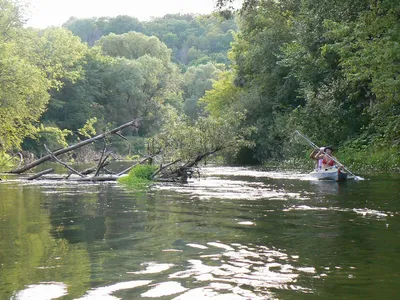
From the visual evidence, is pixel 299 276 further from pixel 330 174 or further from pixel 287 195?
pixel 330 174

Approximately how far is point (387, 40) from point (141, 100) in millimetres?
60341

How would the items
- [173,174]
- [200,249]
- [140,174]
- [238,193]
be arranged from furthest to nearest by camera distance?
[173,174] < [140,174] < [238,193] < [200,249]

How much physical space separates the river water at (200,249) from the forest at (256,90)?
921cm


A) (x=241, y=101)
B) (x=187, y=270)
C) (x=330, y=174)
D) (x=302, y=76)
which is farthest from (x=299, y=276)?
(x=241, y=101)

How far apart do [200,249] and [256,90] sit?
36.7 metres

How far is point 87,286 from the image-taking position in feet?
16.7

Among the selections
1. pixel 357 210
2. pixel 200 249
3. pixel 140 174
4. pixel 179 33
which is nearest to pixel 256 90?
pixel 140 174

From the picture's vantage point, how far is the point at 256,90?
42.9 metres

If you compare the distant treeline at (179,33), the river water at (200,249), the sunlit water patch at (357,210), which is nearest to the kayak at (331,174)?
the river water at (200,249)

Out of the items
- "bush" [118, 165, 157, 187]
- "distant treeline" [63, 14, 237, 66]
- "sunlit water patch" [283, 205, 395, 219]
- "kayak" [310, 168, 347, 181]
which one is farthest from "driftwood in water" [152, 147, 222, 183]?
"distant treeline" [63, 14, 237, 66]

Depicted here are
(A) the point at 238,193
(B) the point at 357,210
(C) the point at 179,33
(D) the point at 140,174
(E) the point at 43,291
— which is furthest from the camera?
(C) the point at 179,33

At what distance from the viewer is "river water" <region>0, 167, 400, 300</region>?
5.03m

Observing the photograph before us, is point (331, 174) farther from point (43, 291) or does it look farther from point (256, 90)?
point (256, 90)

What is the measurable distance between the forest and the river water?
9208 millimetres
